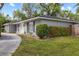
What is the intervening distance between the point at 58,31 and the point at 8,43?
63 centimetres

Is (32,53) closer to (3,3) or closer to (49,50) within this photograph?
(49,50)

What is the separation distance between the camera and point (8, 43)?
696 centimetres

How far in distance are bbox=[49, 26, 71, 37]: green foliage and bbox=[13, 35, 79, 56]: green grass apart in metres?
0.06

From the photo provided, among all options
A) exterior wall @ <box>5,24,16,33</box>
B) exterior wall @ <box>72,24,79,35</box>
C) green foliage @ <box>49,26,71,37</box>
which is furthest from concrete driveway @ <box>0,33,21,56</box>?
exterior wall @ <box>72,24,79,35</box>

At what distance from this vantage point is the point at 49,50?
6883mm

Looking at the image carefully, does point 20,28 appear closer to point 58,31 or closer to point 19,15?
point 19,15

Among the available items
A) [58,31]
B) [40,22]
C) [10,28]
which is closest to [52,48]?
[58,31]

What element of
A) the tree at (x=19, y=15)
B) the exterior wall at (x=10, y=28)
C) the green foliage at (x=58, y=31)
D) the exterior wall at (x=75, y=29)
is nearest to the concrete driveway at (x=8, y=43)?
the exterior wall at (x=10, y=28)

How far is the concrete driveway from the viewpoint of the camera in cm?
689

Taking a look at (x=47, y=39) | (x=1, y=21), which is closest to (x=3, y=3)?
(x=1, y=21)

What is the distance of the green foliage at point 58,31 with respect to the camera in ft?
22.8

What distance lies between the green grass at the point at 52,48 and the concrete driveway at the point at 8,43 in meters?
0.07

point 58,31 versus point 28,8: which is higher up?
point 28,8

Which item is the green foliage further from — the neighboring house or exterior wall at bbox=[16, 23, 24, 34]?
exterior wall at bbox=[16, 23, 24, 34]
